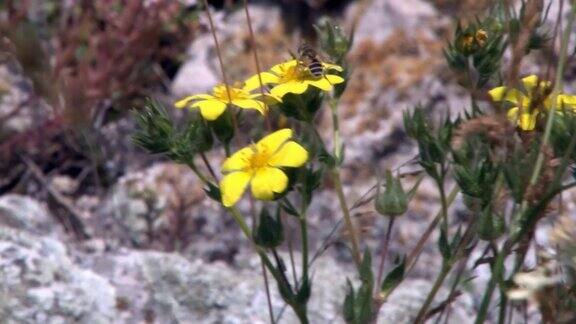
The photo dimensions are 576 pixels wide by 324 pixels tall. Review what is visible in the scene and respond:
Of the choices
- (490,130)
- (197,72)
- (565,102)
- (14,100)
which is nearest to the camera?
(490,130)

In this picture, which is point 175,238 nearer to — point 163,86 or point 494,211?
point 163,86

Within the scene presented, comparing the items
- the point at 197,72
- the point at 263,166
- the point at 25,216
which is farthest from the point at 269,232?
the point at 197,72

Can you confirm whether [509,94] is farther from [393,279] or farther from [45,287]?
[45,287]

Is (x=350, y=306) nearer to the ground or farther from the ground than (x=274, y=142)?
nearer to the ground

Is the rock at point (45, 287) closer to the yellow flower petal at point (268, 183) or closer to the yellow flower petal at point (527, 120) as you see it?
the yellow flower petal at point (268, 183)

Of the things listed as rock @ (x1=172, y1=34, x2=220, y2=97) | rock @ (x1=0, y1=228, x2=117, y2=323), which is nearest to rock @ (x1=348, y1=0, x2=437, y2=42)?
rock @ (x1=172, y1=34, x2=220, y2=97)

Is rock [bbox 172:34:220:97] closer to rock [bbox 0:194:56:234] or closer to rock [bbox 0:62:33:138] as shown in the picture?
rock [bbox 0:62:33:138]

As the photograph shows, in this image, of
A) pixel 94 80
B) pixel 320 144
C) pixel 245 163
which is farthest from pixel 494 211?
pixel 94 80
